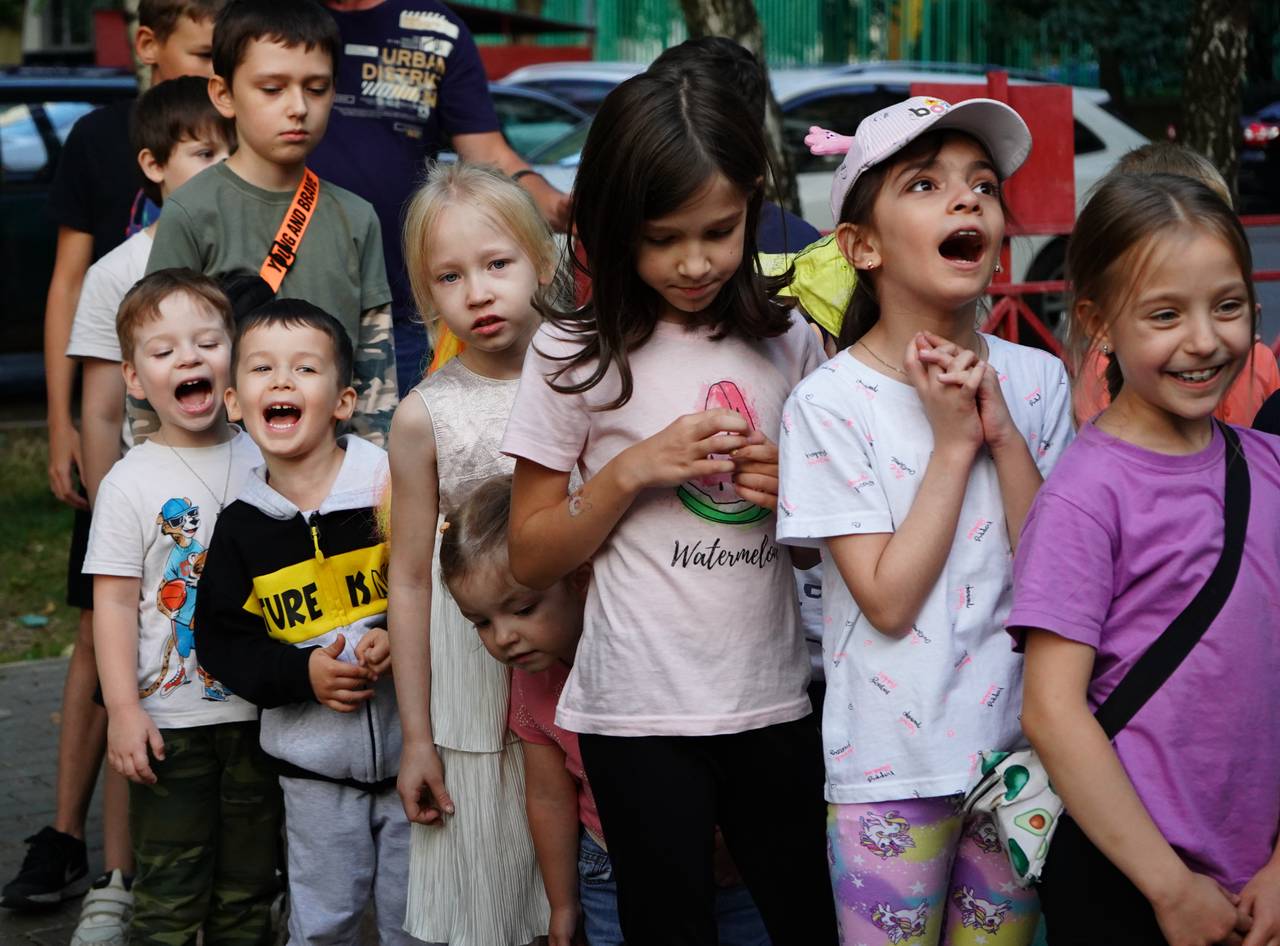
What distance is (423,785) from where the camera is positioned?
127 inches

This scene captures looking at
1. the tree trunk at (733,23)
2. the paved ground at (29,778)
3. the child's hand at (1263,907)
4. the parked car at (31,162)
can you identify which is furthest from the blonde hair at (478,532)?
the parked car at (31,162)

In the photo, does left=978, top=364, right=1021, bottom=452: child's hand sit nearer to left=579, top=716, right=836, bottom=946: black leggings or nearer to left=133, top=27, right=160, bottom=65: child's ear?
left=579, top=716, right=836, bottom=946: black leggings

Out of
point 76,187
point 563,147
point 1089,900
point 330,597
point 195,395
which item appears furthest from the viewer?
point 563,147

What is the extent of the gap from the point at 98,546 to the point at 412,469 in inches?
31.8

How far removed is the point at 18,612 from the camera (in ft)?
25.1

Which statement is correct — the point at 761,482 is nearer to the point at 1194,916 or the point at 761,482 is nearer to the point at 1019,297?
the point at 1194,916

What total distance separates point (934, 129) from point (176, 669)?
2.03m

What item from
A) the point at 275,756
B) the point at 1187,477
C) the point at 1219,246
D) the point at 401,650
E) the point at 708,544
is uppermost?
the point at 1219,246

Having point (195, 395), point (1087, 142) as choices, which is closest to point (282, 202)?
point (195, 395)

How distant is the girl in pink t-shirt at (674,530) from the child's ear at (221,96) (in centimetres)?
160

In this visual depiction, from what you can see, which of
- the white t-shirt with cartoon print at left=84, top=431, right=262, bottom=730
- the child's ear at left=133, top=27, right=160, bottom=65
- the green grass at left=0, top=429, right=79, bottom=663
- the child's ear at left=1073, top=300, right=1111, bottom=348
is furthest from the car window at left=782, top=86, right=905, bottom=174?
the child's ear at left=1073, top=300, right=1111, bottom=348

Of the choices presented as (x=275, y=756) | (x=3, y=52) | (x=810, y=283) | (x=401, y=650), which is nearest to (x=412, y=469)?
(x=401, y=650)

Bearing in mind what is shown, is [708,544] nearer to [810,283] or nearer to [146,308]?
[810,283]

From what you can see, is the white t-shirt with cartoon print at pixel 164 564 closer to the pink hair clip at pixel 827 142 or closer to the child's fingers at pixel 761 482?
the child's fingers at pixel 761 482
